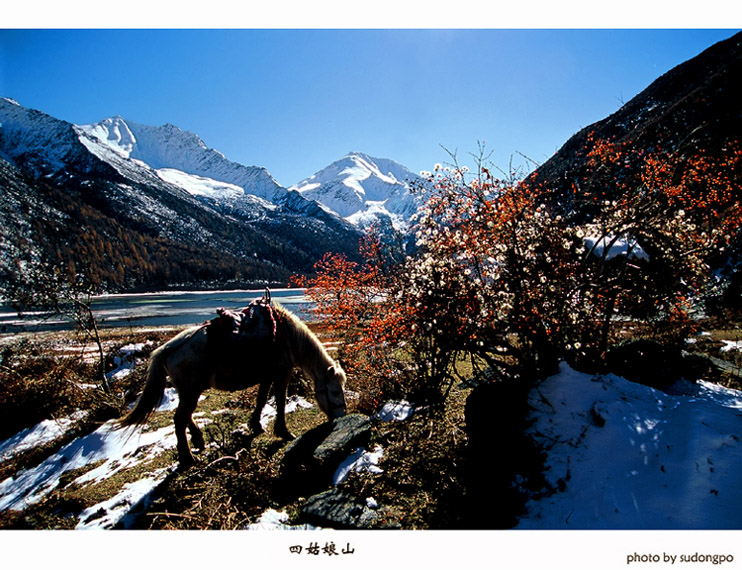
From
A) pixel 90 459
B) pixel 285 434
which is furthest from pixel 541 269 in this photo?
pixel 90 459

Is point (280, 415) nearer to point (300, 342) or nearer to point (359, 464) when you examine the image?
point (300, 342)

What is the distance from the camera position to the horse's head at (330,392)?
19.1ft

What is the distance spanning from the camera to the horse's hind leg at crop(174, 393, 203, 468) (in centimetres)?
502

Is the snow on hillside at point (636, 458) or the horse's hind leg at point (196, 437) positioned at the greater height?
the snow on hillside at point (636, 458)

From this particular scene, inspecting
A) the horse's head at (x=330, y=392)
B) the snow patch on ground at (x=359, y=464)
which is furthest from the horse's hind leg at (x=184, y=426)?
the snow patch on ground at (x=359, y=464)

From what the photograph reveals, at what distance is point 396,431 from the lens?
5.19 m

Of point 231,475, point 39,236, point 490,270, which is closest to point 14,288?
point 231,475

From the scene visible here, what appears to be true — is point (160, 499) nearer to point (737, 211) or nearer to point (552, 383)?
point (552, 383)

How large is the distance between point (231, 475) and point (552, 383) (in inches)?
175

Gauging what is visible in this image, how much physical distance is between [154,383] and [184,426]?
3.11 feet

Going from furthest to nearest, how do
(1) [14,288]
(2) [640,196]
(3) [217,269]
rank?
(3) [217,269] < (1) [14,288] < (2) [640,196]

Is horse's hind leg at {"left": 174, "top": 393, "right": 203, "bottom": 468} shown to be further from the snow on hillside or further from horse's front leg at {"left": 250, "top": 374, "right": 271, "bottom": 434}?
the snow on hillside

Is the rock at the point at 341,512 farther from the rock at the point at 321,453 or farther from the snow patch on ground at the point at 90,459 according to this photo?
the snow patch on ground at the point at 90,459

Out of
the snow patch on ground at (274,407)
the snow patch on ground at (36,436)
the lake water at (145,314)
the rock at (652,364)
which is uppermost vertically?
the rock at (652,364)
